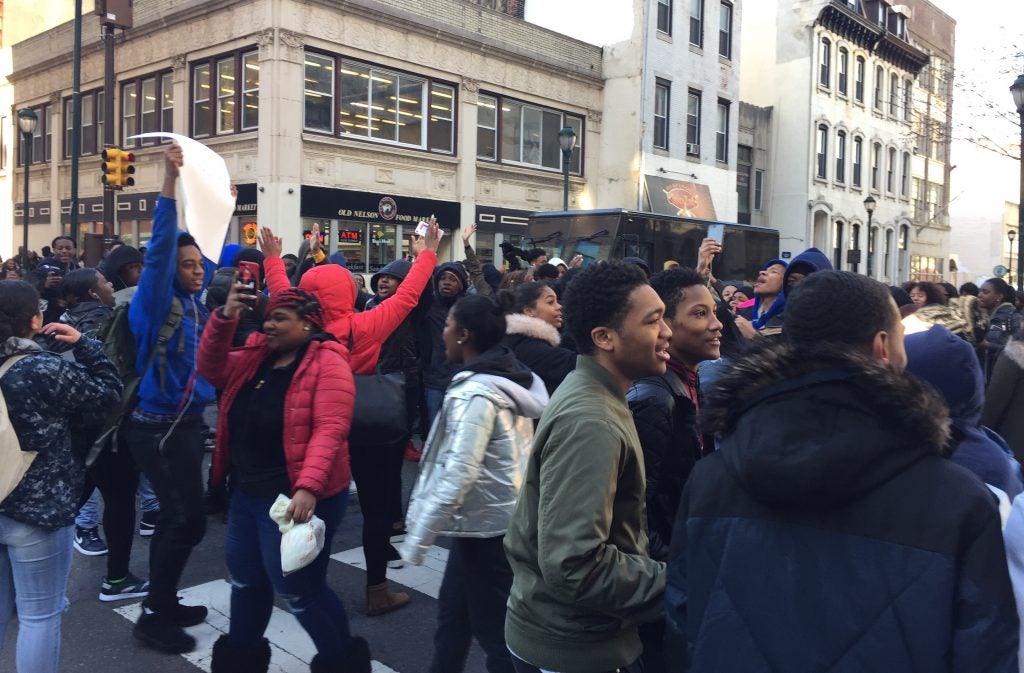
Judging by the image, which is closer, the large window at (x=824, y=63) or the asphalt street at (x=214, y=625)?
the asphalt street at (x=214, y=625)

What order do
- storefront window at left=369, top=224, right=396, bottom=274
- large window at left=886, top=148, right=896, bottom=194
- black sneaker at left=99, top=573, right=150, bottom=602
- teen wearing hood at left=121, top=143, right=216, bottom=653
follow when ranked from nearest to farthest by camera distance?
teen wearing hood at left=121, top=143, right=216, bottom=653, black sneaker at left=99, top=573, right=150, bottom=602, storefront window at left=369, top=224, right=396, bottom=274, large window at left=886, top=148, right=896, bottom=194

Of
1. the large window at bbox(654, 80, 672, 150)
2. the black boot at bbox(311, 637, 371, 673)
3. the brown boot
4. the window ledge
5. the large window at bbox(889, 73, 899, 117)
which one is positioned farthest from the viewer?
the large window at bbox(889, 73, 899, 117)

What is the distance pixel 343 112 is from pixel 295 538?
773 inches

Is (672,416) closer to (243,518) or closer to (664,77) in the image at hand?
(243,518)

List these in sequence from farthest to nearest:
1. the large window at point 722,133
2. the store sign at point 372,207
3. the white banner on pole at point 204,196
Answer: the large window at point 722,133, the store sign at point 372,207, the white banner on pole at point 204,196

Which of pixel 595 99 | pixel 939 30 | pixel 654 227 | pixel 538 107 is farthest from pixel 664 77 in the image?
pixel 939 30

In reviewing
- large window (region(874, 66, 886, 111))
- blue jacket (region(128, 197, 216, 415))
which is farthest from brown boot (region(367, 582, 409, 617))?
large window (region(874, 66, 886, 111))

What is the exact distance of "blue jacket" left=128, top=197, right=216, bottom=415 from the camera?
4.17m

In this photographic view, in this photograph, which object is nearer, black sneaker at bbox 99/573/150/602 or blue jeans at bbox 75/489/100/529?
black sneaker at bbox 99/573/150/602

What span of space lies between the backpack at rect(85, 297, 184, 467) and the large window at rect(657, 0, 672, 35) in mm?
27602

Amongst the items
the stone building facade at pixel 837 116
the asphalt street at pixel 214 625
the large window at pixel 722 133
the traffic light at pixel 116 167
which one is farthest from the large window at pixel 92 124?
the stone building facade at pixel 837 116

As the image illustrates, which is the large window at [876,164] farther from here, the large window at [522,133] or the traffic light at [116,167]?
the traffic light at [116,167]

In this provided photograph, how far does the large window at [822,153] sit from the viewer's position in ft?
120

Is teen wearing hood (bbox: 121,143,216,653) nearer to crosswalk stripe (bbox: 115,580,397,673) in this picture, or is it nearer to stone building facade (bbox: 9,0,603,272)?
crosswalk stripe (bbox: 115,580,397,673)
